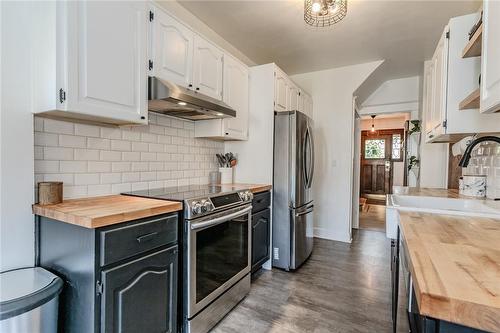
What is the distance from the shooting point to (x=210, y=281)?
184 centimetres

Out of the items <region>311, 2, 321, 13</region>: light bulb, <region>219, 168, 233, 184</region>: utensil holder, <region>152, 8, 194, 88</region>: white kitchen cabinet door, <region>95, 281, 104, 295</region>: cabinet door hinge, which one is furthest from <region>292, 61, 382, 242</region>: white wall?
<region>95, 281, 104, 295</region>: cabinet door hinge

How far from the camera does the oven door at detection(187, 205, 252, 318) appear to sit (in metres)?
1.67

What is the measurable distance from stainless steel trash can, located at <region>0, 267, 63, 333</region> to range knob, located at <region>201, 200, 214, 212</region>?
0.83 metres

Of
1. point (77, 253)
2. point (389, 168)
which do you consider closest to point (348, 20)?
point (77, 253)

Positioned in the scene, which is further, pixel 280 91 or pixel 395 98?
pixel 395 98

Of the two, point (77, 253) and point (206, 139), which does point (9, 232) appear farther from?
point (206, 139)

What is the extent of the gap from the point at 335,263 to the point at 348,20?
2.69 meters

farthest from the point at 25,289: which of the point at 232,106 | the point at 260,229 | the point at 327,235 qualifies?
the point at 327,235

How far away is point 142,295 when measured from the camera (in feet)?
4.58

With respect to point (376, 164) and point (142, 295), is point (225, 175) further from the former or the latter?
point (376, 164)

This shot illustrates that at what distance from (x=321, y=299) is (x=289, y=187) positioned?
43.6 inches

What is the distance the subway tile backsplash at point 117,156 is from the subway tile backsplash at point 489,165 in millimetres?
2487

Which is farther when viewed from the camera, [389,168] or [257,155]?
[389,168]

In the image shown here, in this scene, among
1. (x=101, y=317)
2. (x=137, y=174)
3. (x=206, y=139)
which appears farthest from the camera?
(x=206, y=139)
